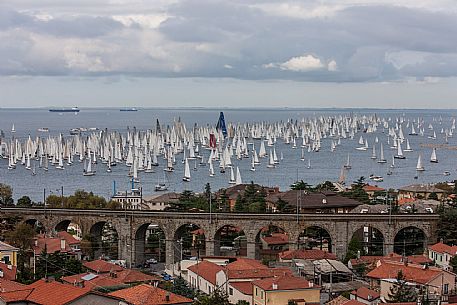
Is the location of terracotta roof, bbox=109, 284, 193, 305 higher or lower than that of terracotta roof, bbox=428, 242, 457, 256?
higher

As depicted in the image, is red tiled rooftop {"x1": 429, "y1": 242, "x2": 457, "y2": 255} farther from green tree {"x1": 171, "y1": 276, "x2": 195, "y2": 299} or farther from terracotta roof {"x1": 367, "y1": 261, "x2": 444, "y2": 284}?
green tree {"x1": 171, "y1": 276, "x2": 195, "y2": 299}

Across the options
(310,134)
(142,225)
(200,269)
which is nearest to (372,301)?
(200,269)

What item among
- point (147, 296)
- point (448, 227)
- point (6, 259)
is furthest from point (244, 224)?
point (147, 296)

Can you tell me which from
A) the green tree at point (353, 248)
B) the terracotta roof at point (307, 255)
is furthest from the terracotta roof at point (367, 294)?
the green tree at point (353, 248)

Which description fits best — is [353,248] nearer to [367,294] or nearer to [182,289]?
[182,289]

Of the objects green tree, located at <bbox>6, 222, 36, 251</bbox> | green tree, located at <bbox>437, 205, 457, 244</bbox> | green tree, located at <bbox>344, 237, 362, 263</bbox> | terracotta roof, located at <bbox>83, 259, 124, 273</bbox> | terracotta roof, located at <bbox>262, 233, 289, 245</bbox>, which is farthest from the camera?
terracotta roof, located at <bbox>262, 233, 289, 245</bbox>

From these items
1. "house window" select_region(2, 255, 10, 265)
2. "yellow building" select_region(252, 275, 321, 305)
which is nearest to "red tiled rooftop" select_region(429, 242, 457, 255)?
"yellow building" select_region(252, 275, 321, 305)
